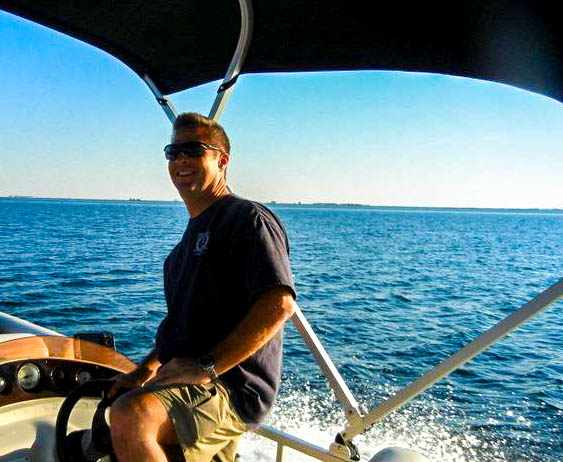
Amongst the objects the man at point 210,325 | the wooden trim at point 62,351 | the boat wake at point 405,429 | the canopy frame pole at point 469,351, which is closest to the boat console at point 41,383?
the wooden trim at point 62,351

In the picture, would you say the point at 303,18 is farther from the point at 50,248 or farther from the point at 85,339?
the point at 50,248

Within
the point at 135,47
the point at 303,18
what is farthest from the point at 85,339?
the point at 303,18

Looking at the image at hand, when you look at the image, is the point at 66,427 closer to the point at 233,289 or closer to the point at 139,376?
the point at 139,376

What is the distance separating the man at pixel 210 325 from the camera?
1.43 m

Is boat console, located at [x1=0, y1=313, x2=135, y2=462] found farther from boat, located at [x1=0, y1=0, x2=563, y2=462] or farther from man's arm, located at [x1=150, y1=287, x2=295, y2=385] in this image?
man's arm, located at [x1=150, y1=287, x2=295, y2=385]

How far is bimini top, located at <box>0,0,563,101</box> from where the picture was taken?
1.58m

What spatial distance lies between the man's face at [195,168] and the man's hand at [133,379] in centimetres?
64

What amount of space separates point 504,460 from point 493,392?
2887mm

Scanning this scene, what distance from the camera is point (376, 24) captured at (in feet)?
6.14

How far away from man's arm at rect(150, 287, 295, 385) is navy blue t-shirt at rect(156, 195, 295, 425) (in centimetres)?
4

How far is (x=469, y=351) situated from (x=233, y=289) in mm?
782

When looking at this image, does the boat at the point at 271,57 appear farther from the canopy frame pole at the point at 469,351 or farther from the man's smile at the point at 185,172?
the man's smile at the point at 185,172

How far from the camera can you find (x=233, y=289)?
5.33 ft

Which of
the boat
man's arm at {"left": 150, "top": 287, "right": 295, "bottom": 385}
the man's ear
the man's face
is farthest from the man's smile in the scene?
the boat
